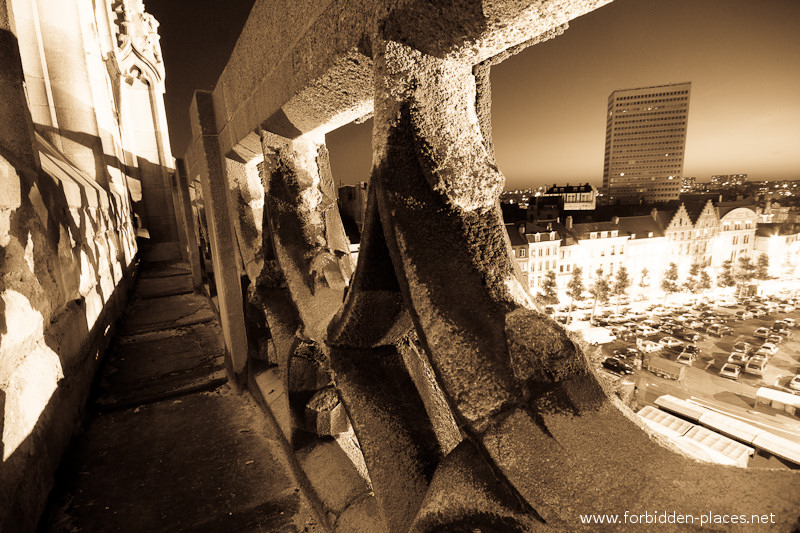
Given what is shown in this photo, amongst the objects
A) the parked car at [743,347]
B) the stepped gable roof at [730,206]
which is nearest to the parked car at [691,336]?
the parked car at [743,347]

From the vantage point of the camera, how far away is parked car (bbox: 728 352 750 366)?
917 inches

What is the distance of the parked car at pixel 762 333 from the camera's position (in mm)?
27547

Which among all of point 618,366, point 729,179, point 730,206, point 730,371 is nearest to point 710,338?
point 730,371

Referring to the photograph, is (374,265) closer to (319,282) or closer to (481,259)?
(481,259)

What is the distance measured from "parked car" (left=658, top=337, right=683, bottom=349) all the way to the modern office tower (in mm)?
52750

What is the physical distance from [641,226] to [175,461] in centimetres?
3960

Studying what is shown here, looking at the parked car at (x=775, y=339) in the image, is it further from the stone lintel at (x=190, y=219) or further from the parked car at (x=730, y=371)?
the stone lintel at (x=190, y=219)

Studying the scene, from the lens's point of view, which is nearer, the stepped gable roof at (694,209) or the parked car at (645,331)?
the parked car at (645,331)

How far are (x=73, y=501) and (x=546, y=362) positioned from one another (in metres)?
2.15

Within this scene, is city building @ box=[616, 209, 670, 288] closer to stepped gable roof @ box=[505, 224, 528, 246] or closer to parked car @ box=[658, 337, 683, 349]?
parked car @ box=[658, 337, 683, 349]

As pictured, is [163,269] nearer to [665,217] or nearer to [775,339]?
[775,339]

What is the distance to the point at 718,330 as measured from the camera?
2802 cm

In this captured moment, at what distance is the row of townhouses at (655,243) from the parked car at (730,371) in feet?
36.9

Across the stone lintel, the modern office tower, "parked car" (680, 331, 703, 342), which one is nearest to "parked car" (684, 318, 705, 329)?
"parked car" (680, 331, 703, 342)
